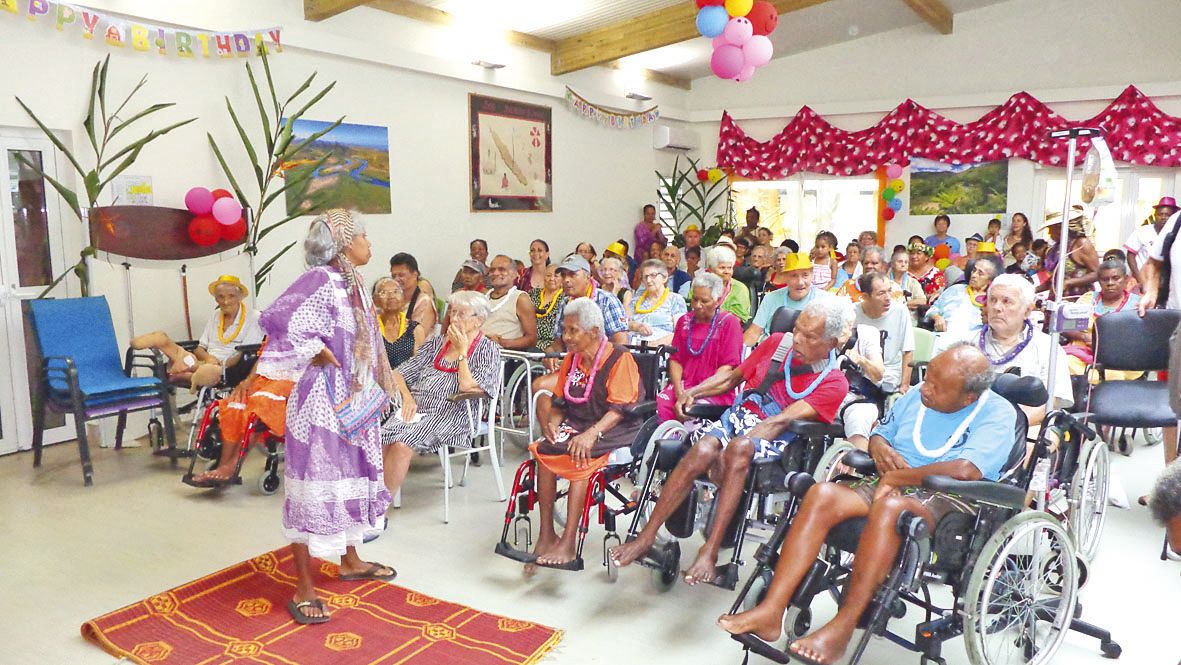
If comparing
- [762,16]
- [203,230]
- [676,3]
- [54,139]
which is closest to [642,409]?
[203,230]

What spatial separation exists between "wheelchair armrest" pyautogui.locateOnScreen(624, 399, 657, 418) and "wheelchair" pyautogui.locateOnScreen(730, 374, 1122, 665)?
2.79ft

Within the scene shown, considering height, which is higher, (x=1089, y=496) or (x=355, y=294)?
(x=355, y=294)

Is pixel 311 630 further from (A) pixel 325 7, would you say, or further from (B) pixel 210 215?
(A) pixel 325 7

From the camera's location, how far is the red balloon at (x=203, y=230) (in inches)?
218

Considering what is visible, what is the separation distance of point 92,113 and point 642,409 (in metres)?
4.01

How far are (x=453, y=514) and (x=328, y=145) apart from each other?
3.83m

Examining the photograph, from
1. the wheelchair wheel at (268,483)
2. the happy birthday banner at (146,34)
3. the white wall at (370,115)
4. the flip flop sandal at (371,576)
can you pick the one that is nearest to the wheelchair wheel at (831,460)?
the flip flop sandal at (371,576)

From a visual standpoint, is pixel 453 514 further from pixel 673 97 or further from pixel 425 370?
pixel 673 97

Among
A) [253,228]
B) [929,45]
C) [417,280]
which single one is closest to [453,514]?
[417,280]

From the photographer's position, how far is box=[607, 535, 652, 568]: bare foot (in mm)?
3035

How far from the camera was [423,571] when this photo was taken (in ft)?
11.3

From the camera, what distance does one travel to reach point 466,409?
4098 millimetres

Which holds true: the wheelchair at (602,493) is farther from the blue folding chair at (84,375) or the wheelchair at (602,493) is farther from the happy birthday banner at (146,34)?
the happy birthday banner at (146,34)

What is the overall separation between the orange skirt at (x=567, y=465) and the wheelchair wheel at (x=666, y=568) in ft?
1.30
